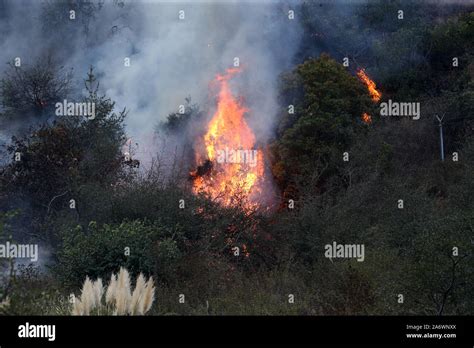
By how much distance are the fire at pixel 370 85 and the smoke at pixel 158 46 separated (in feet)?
11.1

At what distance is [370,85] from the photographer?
36.7 m

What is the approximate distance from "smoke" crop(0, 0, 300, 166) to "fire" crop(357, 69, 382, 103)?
338 cm

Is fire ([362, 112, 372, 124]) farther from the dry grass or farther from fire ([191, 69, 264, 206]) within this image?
the dry grass

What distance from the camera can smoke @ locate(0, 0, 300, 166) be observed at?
1269 inches

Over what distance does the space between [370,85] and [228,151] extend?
413 inches

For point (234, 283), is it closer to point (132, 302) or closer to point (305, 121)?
point (132, 302)

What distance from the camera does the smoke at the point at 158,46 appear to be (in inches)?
1269

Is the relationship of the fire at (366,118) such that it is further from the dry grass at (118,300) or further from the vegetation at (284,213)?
the dry grass at (118,300)

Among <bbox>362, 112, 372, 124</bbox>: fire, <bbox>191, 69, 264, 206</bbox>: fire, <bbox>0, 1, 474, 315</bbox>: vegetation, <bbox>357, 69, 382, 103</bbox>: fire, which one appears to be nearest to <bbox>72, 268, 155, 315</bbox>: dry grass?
<bbox>0, 1, 474, 315</bbox>: vegetation

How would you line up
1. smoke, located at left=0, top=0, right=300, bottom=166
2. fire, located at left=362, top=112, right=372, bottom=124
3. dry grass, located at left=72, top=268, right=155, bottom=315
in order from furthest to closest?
1. smoke, located at left=0, top=0, right=300, bottom=166
2. fire, located at left=362, top=112, right=372, bottom=124
3. dry grass, located at left=72, top=268, right=155, bottom=315

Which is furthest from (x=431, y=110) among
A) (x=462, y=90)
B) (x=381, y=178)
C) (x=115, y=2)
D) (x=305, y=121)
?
(x=115, y=2)

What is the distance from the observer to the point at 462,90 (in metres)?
35.4

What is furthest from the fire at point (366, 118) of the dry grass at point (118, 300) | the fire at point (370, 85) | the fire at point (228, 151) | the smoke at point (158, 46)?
the dry grass at point (118, 300)

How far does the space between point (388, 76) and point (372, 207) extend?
16.9 m
